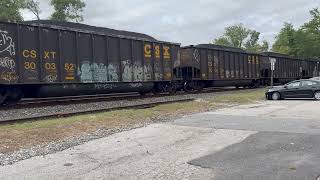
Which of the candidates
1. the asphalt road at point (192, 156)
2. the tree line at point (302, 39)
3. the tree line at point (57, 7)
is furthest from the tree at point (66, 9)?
the asphalt road at point (192, 156)

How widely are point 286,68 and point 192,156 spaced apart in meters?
→ 40.0

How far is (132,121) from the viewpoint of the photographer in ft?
43.0

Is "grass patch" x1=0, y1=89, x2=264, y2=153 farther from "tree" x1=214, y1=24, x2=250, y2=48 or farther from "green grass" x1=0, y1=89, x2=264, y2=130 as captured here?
"tree" x1=214, y1=24, x2=250, y2=48

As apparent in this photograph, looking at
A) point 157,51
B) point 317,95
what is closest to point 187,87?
point 157,51

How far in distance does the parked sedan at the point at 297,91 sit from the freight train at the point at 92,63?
20.9ft

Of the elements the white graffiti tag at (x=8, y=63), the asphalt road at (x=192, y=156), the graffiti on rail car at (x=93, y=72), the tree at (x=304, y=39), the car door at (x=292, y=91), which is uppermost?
the tree at (x=304, y=39)

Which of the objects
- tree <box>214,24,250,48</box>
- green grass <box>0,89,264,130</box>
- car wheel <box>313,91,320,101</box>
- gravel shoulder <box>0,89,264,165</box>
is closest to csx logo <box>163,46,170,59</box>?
green grass <box>0,89,264,130</box>

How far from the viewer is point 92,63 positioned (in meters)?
21.0

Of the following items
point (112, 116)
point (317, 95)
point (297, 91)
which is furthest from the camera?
point (297, 91)

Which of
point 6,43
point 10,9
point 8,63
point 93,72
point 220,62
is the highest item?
point 10,9

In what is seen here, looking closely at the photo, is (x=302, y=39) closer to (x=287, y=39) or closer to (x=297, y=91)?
(x=287, y=39)

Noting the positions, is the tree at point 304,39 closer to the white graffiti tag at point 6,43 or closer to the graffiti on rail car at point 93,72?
the graffiti on rail car at point 93,72

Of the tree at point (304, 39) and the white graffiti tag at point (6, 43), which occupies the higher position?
the tree at point (304, 39)

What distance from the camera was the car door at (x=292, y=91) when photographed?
942 inches
